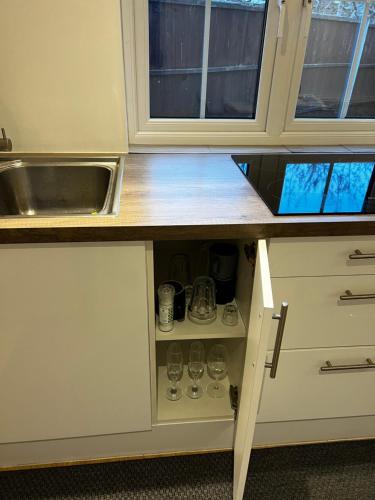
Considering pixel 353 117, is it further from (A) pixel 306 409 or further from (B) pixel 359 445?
(B) pixel 359 445

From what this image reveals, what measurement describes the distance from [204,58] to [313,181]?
705 mm

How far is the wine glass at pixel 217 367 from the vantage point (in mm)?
1295

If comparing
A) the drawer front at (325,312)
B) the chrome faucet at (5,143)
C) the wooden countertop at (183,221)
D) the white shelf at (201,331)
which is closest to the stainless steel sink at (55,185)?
the chrome faucet at (5,143)

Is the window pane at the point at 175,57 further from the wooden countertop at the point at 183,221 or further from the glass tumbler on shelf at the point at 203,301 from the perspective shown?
the glass tumbler on shelf at the point at 203,301

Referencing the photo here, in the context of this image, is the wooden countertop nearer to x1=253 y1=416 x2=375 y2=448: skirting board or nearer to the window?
the window

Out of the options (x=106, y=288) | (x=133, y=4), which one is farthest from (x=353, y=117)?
(x=106, y=288)

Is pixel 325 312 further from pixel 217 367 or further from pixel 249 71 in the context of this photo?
pixel 249 71

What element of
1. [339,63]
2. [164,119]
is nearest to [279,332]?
[164,119]

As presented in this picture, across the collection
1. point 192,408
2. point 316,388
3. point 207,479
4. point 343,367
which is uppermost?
point 343,367

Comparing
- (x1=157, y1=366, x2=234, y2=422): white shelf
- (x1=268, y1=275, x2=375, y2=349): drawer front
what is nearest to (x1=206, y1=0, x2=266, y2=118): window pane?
(x1=268, y1=275, x2=375, y2=349): drawer front

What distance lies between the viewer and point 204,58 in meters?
1.41

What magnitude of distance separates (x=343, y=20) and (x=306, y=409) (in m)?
1.50

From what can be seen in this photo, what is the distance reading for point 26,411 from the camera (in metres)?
1.08

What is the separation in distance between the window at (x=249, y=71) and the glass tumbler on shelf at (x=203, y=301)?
67 centimetres
